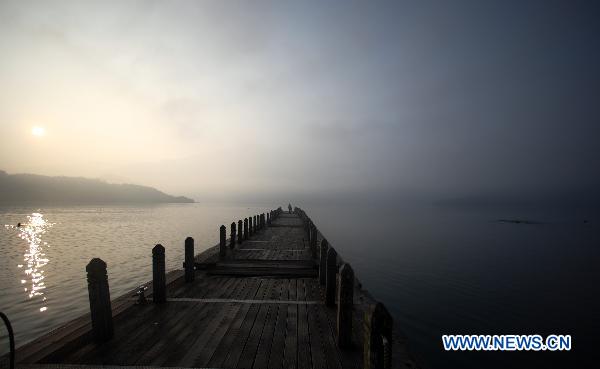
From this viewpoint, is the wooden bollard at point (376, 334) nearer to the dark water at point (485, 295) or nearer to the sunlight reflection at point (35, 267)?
the dark water at point (485, 295)

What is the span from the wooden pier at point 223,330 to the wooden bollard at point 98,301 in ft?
0.05

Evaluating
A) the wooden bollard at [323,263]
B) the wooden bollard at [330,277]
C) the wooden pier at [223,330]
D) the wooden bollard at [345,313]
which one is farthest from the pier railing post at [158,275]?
the wooden bollard at [345,313]

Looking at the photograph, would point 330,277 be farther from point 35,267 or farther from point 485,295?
point 35,267

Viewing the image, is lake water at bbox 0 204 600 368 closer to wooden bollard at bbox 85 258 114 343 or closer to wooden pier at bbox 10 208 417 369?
wooden pier at bbox 10 208 417 369

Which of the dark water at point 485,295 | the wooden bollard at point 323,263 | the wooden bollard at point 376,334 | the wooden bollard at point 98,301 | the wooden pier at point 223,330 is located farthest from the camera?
the dark water at point 485,295

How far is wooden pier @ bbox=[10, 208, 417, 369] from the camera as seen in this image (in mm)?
4695

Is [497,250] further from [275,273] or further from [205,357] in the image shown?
[205,357]

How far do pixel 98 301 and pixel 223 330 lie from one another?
2508 mm

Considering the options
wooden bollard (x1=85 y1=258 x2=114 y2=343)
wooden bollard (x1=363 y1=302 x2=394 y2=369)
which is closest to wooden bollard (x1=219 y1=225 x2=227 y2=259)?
wooden bollard (x1=85 y1=258 x2=114 y2=343)

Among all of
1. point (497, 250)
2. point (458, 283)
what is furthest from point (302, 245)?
point (497, 250)

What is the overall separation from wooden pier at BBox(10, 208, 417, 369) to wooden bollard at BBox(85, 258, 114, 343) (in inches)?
0.6

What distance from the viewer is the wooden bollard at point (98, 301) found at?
527 centimetres

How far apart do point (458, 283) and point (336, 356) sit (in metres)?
23.2

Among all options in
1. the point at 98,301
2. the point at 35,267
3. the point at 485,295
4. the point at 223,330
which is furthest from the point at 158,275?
the point at 35,267
